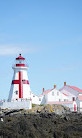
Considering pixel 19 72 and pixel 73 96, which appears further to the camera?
pixel 73 96

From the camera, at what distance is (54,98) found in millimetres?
50125

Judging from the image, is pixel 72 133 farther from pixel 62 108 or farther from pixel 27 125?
pixel 62 108

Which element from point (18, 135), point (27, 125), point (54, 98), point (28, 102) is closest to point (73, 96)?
point (54, 98)

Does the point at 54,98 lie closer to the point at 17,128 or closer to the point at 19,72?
the point at 19,72

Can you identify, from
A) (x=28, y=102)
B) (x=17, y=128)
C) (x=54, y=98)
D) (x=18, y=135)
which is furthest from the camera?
(x=54, y=98)

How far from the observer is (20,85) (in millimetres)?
45281

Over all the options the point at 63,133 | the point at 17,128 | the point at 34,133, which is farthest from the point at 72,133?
the point at 17,128

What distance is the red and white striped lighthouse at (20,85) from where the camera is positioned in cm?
4531

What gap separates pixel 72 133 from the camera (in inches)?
926

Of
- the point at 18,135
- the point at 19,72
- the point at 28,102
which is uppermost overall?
the point at 19,72

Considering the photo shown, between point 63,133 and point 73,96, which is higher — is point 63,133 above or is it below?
below

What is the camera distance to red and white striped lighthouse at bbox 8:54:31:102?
4531 cm

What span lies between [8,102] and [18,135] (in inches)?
882

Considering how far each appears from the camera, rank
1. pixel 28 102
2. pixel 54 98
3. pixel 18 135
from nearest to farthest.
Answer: pixel 18 135
pixel 28 102
pixel 54 98
